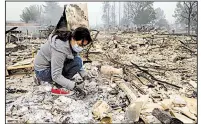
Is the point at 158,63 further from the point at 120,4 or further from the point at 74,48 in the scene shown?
the point at 74,48

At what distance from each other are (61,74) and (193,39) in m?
1.18

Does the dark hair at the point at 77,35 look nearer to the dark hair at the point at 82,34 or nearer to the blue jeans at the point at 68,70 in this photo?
the dark hair at the point at 82,34

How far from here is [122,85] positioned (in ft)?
7.42

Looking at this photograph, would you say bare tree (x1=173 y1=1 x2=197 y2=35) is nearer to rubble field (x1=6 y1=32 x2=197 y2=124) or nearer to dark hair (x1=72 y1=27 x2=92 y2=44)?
rubble field (x1=6 y1=32 x2=197 y2=124)

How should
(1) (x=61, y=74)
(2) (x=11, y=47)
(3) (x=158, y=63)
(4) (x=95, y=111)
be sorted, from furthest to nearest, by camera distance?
(3) (x=158, y=63), (2) (x=11, y=47), (1) (x=61, y=74), (4) (x=95, y=111)

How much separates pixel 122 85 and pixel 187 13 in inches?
31.8

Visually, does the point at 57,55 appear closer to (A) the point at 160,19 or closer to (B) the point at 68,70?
(B) the point at 68,70

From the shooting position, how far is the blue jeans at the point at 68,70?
7.20 ft

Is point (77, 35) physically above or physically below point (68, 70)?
above

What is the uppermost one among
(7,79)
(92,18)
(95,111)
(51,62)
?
(92,18)

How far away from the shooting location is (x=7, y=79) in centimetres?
220

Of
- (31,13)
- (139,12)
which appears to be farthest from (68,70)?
(139,12)

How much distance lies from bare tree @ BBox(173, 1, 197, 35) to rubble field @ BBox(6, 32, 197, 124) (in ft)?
0.54
